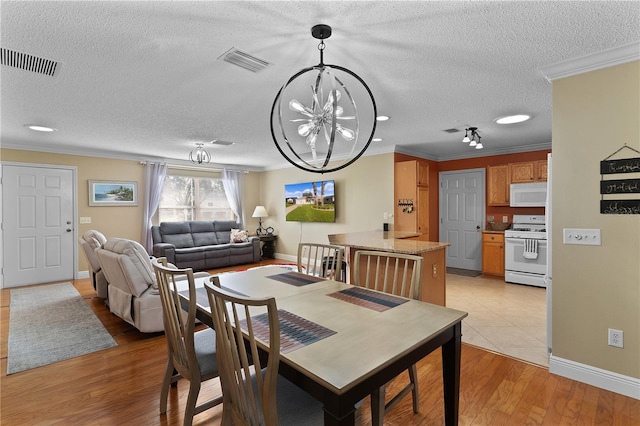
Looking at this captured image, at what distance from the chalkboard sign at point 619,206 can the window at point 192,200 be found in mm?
7200

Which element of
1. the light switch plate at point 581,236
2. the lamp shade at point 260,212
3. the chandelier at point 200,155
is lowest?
the light switch plate at point 581,236

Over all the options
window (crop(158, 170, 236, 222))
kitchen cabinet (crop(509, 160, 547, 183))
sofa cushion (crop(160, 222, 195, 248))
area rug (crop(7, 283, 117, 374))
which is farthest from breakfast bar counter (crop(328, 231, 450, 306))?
window (crop(158, 170, 236, 222))

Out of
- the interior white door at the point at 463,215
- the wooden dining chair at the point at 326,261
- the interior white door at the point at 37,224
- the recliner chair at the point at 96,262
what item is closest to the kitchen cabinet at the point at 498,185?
the interior white door at the point at 463,215

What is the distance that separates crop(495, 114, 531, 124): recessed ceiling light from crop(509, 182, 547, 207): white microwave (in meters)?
1.91

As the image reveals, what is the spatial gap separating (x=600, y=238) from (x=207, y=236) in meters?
6.70

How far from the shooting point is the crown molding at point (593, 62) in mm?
2156

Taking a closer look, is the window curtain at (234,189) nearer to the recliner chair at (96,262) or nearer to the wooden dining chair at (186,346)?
the recliner chair at (96,262)

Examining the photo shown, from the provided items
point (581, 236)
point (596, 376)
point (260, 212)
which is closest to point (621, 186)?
point (581, 236)

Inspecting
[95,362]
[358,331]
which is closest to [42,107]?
[95,362]

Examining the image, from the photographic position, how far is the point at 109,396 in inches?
88.7

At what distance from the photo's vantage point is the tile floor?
2.96 metres

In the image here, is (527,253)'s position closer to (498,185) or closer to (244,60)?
(498,185)

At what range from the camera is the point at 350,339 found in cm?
133

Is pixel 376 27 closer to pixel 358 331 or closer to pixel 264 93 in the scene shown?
pixel 264 93
